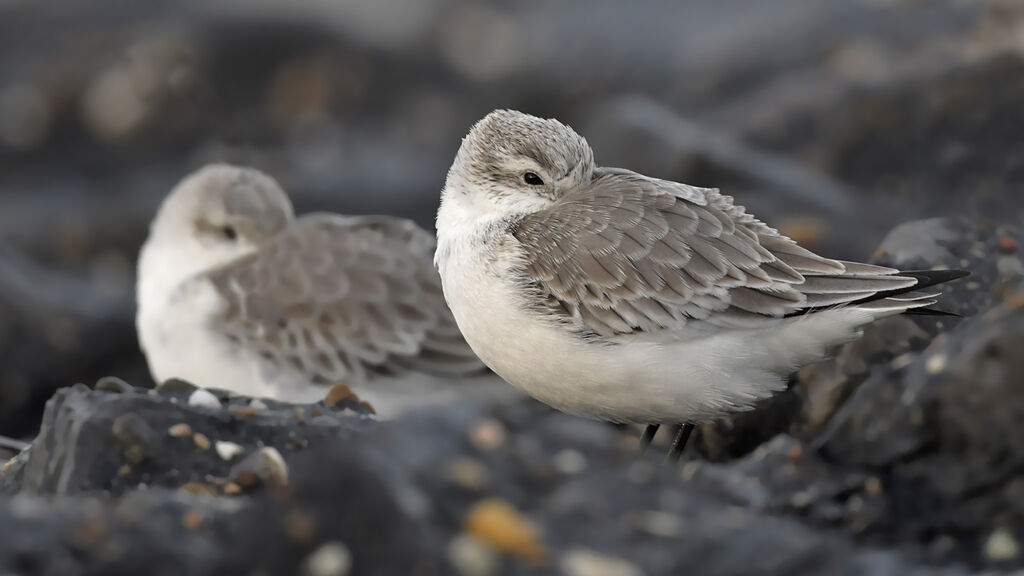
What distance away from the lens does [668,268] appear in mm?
6008

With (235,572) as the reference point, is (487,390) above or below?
above

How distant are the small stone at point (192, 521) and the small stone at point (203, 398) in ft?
5.56

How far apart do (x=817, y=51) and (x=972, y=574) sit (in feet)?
35.6

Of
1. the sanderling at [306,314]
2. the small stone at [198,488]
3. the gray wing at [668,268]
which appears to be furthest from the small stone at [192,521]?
the sanderling at [306,314]

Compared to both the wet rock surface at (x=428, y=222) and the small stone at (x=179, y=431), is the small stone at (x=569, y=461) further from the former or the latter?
the small stone at (x=179, y=431)

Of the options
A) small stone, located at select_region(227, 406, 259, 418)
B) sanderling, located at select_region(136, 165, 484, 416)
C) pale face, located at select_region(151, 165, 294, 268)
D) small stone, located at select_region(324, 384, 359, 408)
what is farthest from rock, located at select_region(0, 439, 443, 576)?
pale face, located at select_region(151, 165, 294, 268)

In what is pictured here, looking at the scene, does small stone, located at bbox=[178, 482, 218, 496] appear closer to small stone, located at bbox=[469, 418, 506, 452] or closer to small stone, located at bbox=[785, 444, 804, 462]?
small stone, located at bbox=[469, 418, 506, 452]

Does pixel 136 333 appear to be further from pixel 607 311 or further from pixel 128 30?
pixel 607 311

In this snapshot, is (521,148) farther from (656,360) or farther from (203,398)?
(203,398)

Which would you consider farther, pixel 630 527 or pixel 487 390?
pixel 487 390

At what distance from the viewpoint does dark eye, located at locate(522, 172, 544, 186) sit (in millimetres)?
6586

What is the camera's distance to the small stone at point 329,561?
3586mm

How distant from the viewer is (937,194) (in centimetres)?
1142

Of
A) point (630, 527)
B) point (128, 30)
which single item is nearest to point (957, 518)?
point (630, 527)
